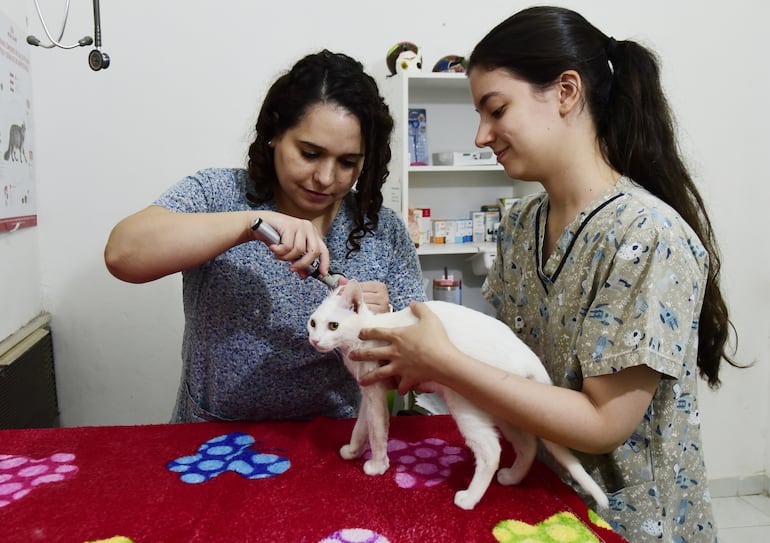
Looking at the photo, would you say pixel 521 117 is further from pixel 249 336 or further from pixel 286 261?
pixel 249 336

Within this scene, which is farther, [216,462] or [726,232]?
[726,232]

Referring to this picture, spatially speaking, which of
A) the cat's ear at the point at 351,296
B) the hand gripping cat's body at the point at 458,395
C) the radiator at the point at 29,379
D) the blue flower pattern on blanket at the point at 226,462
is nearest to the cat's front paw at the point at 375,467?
the hand gripping cat's body at the point at 458,395

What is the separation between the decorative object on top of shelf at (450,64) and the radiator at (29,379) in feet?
5.19

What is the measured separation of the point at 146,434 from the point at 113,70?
1.37 m

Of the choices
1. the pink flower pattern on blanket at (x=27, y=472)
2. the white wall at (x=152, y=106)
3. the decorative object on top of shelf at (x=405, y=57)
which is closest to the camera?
the pink flower pattern on blanket at (x=27, y=472)

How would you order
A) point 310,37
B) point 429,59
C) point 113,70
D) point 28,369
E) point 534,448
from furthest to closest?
point 429,59, point 310,37, point 113,70, point 28,369, point 534,448

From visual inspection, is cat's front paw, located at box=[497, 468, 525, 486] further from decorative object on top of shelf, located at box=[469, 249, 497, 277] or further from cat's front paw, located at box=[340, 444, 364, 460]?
decorative object on top of shelf, located at box=[469, 249, 497, 277]

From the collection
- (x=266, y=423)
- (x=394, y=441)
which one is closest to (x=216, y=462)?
(x=266, y=423)

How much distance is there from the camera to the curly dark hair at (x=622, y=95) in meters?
0.84

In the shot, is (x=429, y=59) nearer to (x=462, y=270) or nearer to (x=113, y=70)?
(x=462, y=270)

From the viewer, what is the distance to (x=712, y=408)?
2383mm

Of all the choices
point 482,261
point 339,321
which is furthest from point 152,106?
point 339,321

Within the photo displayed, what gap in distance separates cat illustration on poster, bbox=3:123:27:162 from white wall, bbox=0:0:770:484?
0.50 ft

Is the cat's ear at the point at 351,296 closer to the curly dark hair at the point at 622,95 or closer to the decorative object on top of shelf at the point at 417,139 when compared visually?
the curly dark hair at the point at 622,95
